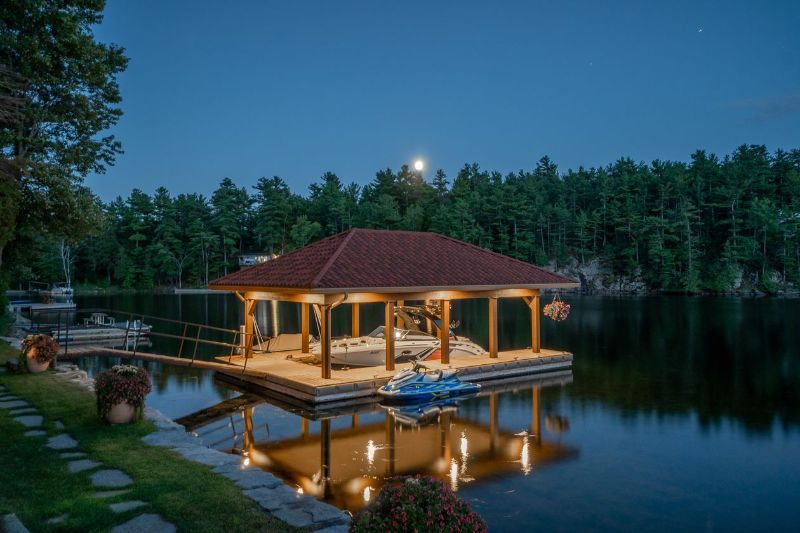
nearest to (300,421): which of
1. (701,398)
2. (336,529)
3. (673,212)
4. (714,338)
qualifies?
(336,529)

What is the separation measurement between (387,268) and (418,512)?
1283cm

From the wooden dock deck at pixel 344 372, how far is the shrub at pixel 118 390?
15.3 feet

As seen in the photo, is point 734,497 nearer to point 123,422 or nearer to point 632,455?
point 632,455

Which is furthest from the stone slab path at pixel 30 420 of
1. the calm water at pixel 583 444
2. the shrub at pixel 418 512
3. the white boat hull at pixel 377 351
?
the white boat hull at pixel 377 351

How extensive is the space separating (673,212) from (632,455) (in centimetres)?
6502

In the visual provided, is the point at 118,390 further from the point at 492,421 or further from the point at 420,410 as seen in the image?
the point at 492,421

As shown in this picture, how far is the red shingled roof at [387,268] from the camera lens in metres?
15.6

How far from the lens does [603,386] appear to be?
56.5ft

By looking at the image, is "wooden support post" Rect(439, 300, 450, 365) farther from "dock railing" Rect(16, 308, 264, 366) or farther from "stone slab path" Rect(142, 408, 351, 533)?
"stone slab path" Rect(142, 408, 351, 533)

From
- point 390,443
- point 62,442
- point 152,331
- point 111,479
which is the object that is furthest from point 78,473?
point 152,331

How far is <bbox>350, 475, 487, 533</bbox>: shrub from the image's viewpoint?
4.00m

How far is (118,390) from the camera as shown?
9.67 metres

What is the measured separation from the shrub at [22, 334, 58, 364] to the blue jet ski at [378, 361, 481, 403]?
836cm

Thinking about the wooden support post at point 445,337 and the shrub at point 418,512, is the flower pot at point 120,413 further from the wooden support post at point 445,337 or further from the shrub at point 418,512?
the wooden support post at point 445,337
